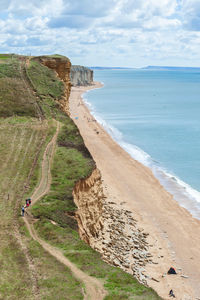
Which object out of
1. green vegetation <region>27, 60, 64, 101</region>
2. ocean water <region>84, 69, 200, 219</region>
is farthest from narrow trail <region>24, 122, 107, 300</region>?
green vegetation <region>27, 60, 64, 101</region>

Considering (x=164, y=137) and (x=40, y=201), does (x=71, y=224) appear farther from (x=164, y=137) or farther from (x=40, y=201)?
(x=164, y=137)

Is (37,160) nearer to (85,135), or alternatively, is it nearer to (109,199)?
(109,199)

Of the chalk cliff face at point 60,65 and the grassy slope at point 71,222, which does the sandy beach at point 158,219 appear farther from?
the chalk cliff face at point 60,65

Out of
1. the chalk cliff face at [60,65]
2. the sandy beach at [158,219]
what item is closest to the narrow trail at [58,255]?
the sandy beach at [158,219]

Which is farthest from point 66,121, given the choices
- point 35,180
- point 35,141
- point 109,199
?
point 35,180

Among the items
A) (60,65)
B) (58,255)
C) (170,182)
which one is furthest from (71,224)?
(60,65)

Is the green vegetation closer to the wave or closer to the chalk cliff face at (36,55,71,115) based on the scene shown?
the chalk cliff face at (36,55,71,115)
